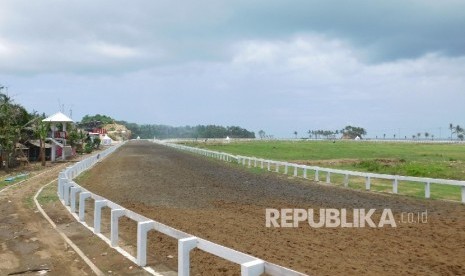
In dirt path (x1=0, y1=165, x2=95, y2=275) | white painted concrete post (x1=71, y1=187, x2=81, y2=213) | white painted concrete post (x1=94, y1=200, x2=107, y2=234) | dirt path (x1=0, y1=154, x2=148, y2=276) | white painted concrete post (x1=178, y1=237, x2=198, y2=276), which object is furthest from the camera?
white painted concrete post (x1=71, y1=187, x2=81, y2=213)

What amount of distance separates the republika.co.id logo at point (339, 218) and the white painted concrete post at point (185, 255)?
4.86 m

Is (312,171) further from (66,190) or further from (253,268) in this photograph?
(253,268)

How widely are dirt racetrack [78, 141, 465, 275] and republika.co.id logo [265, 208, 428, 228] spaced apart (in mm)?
274

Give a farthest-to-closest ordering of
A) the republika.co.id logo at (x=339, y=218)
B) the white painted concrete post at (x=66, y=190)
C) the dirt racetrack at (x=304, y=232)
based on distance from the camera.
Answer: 1. the white painted concrete post at (x=66, y=190)
2. the republika.co.id logo at (x=339, y=218)
3. the dirt racetrack at (x=304, y=232)

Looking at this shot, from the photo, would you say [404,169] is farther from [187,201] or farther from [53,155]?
[53,155]

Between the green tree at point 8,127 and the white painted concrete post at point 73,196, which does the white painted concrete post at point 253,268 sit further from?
the green tree at point 8,127

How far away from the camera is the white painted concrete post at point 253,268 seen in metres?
5.08

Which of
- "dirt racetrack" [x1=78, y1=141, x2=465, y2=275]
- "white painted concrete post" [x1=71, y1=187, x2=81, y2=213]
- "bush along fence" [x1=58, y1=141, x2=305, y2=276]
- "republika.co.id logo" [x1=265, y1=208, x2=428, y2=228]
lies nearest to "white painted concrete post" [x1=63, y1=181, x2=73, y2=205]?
"bush along fence" [x1=58, y1=141, x2=305, y2=276]

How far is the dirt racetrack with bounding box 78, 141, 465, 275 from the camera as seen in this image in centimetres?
786

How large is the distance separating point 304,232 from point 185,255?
4477 mm

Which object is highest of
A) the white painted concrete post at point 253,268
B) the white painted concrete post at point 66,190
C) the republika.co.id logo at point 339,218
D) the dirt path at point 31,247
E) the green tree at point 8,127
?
the green tree at point 8,127

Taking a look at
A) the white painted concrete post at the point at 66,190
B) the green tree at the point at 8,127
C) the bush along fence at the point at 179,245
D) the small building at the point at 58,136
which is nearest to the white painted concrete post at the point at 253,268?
the bush along fence at the point at 179,245

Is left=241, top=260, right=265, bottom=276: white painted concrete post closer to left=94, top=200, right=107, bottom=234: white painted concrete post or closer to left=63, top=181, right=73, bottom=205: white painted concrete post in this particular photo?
left=94, top=200, right=107, bottom=234: white painted concrete post

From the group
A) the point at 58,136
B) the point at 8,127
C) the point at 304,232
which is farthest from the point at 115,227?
the point at 58,136
